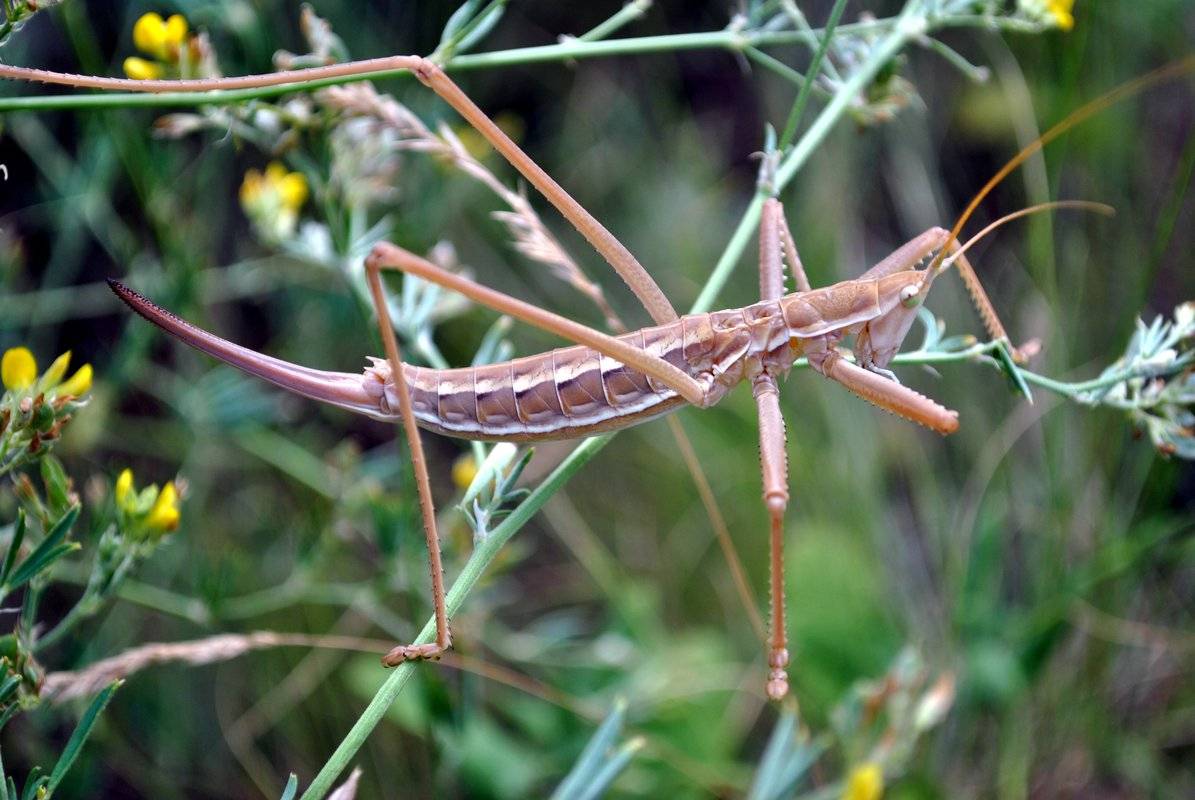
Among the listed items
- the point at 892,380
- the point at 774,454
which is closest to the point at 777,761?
the point at 774,454

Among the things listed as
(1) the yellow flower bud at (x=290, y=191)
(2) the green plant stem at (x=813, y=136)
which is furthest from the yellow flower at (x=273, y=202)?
(2) the green plant stem at (x=813, y=136)

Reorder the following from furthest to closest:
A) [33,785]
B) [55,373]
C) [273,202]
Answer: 1. [273,202]
2. [55,373]
3. [33,785]

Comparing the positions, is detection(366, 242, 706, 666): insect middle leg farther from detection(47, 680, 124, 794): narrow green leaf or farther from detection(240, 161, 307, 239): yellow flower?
detection(240, 161, 307, 239): yellow flower

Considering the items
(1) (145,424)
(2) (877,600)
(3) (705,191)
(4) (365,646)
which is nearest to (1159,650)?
(2) (877,600)

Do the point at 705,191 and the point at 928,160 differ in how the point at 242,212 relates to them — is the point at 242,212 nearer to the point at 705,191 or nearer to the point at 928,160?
the point at 705,191

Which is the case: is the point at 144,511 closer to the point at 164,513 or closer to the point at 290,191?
the point at 164,513

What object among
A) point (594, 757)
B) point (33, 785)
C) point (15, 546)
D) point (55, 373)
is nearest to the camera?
point (33, 785)

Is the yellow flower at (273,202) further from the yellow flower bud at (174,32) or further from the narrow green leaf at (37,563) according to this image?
the narrow green leaf at (37,563)
